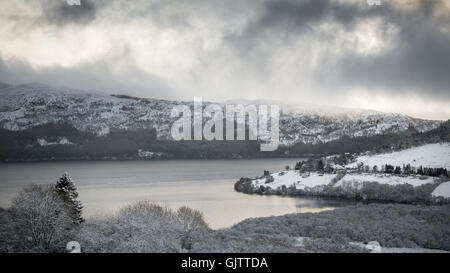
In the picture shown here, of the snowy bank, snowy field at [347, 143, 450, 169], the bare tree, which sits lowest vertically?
the snowy bank

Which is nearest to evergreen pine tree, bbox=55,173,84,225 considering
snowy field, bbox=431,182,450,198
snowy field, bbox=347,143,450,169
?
snowy field, bbox=431,182,450,198

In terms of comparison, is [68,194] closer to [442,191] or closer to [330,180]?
[442,191]

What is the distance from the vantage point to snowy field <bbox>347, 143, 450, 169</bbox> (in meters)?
122

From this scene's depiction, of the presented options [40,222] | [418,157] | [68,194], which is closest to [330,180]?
[418,157]

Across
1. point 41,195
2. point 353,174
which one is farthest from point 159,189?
point 41,195

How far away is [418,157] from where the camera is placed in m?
129

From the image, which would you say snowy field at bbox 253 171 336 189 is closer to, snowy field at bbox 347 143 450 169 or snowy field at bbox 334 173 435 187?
snowy field at bbox 334 173 435 187

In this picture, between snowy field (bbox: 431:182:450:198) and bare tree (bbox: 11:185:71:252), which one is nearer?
bare tree (bbox: 11:185:71:252)

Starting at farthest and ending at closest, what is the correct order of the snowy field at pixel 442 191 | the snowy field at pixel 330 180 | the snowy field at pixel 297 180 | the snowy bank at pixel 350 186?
the snowy field at pixel 297 180
the snowy field at pixel 330 180
the snowy bank at pixel 350 186
the snowy field at pixel 442 191

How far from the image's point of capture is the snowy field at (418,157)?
400 ft

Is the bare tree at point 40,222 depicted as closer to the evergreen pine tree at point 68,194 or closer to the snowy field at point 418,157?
the evergreen pine tree at point 68,194

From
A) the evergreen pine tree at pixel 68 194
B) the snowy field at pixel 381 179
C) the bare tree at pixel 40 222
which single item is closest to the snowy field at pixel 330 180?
the snowy field at pixel 381 179
